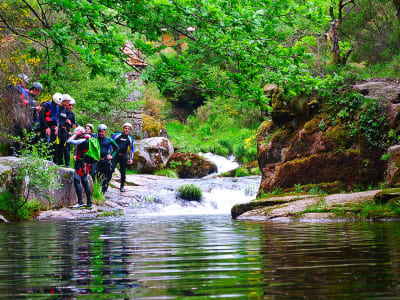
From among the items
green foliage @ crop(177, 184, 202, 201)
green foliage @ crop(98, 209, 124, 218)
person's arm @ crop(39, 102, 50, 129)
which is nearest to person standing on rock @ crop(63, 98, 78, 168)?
person's arm @ crop(39, 102, 50, 129)

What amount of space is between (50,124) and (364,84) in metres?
8.82

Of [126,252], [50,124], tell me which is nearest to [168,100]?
[50,124]

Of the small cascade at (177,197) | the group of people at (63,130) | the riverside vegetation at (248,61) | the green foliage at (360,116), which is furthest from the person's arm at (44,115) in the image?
the green foliage at (360,116)

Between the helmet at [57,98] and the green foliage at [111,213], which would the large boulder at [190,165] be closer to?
the green foliage at [111,213]

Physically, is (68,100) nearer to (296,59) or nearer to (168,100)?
(296,59)

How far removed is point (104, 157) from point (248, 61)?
9.94m

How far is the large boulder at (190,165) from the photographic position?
26500 millimetres

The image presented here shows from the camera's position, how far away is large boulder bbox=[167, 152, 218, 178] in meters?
26.5

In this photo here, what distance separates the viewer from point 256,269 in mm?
3051

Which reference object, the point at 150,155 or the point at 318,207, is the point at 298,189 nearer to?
the point at 318,207

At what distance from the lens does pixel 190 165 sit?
2658 centimetres

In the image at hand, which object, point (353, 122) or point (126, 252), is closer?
point (126, 252)

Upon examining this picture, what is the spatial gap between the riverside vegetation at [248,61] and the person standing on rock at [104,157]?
2645 millimetres

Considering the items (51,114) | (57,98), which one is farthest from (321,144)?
→ (51,114)
